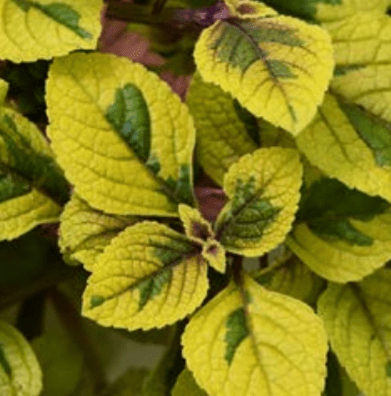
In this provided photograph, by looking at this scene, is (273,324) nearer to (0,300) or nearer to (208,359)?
(208,359)

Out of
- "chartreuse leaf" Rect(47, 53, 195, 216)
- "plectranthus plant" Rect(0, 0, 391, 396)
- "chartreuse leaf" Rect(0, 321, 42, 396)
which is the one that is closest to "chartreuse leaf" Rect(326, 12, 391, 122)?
"plectranthus plant" Rect(0, 0, 391, 396)

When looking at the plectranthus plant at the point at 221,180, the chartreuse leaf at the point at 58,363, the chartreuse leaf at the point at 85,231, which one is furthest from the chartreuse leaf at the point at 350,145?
the chartreuse leaf at the point at 58,363

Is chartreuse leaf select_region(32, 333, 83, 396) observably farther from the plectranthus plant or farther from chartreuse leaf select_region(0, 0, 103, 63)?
chartreuse leaf select_region(0, 0, 103, 63)

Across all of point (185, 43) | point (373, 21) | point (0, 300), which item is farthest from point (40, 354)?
point (373, 21)

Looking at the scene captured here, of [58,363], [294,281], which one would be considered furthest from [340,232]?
[58,363]

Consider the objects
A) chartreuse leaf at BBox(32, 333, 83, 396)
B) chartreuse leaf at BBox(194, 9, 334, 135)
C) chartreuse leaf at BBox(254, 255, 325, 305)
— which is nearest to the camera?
chartreuse leaf at BBox(194, 9, 334, 135)

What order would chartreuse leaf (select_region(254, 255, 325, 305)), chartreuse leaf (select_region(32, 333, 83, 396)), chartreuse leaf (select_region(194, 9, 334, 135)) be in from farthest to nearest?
chartreuse leaf (select_region(32, 333, 83, 396))
chartreuse leaf (select_region(254, 255, 325, 305))
chartreuse leaf (select_region(194, 9, 334, 135))
